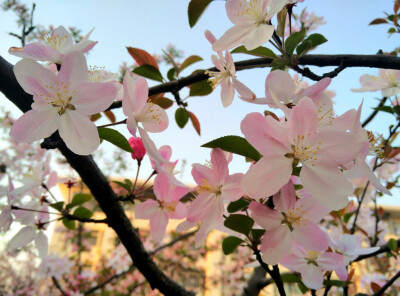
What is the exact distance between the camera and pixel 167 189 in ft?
2.75

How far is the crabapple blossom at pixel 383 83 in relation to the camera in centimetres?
116

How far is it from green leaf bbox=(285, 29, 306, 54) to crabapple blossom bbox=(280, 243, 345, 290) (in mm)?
492

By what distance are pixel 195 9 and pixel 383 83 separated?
33.2 inches

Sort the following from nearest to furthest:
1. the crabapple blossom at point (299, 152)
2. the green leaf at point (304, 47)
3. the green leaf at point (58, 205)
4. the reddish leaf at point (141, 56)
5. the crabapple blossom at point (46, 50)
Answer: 1. the crabapple blossom at point (299, 152)
2. the crabapple blossom at point (46, 50)
3. the green leaf at point (304, 47)
4. the green leaf at point (58, 205)
5. the reddish leaf at point (141, 56)

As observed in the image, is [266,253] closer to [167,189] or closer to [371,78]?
[167,189]

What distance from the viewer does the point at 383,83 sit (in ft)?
3.88

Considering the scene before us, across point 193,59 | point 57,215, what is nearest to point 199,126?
point 193,59

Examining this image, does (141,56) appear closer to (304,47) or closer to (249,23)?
(249,23)

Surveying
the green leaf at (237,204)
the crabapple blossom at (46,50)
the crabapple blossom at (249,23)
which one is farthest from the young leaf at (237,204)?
the crabapple blossom at (46,50)

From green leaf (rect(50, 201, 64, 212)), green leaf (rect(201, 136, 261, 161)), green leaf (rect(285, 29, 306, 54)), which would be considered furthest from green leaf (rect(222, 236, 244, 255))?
green leaf (rect(50, 201, 64, 212))

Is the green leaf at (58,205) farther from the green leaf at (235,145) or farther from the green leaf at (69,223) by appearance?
the green leaf at (235,145)

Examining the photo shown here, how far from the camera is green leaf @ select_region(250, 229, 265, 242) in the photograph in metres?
0.64

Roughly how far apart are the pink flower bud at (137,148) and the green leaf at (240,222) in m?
0.39

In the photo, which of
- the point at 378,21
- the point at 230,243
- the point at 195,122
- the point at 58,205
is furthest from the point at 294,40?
the point at 378,21
